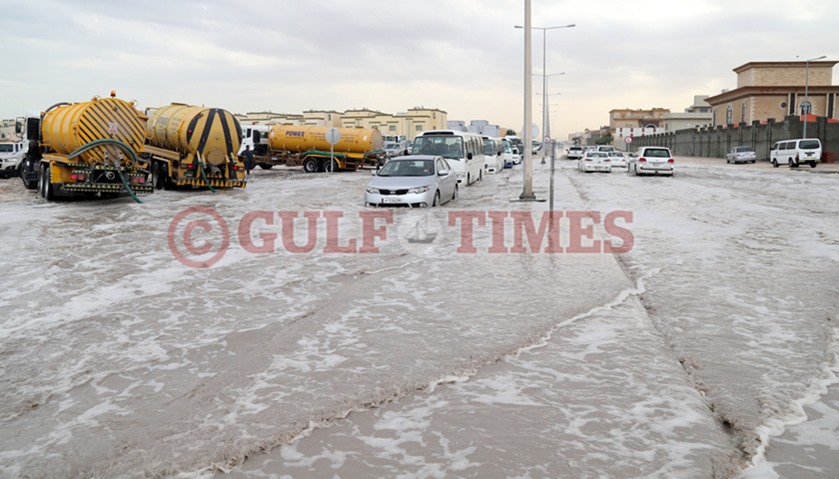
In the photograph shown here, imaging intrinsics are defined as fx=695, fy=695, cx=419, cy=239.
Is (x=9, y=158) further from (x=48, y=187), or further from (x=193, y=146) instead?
(x=193, y=146)

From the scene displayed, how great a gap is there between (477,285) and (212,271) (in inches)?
150

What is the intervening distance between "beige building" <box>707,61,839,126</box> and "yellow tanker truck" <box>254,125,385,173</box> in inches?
1835

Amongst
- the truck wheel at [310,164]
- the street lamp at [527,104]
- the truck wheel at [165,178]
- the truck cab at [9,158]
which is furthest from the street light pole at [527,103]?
the truck cab at [9,158]

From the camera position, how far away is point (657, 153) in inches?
1401

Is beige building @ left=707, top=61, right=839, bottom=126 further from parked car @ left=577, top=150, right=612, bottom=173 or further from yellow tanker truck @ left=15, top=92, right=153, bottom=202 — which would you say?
yellow tanker truck @ left=15, top=92, right=153, bottom=202

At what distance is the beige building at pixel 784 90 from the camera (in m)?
69.6

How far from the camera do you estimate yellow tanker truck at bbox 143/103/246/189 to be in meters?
24.4

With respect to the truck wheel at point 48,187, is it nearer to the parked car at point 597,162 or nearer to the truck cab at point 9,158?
the truck cab at point 9,158

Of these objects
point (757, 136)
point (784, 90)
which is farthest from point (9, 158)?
point (784, 90)

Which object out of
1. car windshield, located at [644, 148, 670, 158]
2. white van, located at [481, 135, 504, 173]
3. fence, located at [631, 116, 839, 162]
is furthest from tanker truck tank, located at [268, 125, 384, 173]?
fence, located at [631, 116, 839, 162]

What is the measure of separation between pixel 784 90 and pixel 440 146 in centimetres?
5740

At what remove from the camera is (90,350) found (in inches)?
240

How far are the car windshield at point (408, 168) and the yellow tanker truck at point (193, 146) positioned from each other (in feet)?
27.9

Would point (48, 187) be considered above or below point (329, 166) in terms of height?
below
